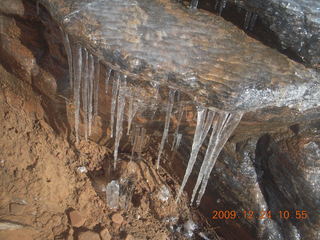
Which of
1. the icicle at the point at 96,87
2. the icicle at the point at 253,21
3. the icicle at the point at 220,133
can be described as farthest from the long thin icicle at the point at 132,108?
the icicle at the point at 253,21

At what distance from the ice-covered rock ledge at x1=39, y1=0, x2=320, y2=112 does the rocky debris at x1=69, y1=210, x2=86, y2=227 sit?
5.54 feet

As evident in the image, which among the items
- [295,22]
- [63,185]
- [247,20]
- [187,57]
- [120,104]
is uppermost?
[295,22]

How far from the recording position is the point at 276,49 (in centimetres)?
264

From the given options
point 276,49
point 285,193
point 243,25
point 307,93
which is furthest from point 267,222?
point 243,25

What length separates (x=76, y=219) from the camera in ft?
10.5

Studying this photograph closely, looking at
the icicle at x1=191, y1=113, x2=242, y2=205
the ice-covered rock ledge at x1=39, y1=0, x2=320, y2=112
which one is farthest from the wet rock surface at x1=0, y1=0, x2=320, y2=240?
the icicle at x1=191, y1=113, x2=242, y2=205

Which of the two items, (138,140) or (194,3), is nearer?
(194,3)

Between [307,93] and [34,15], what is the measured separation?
98.9 inches

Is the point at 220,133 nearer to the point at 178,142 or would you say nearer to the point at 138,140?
the point at 178,142

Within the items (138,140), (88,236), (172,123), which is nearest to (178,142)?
(138,140)
